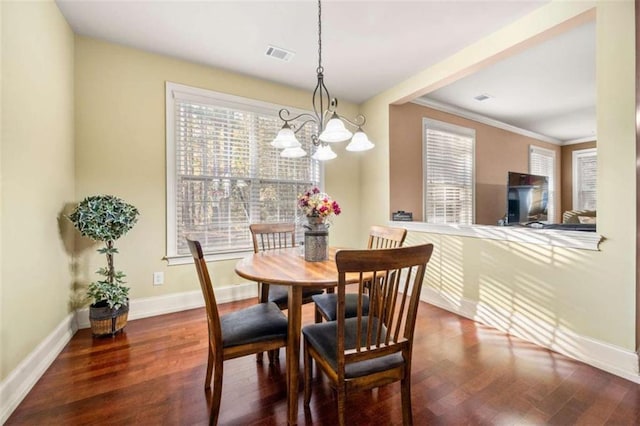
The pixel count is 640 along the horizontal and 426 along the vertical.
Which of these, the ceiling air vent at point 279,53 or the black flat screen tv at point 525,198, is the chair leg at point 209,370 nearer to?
the ceiling air vent at point 279,53

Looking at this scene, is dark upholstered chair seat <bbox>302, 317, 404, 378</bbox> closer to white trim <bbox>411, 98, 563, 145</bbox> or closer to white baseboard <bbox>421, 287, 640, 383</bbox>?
white baseboard <bbox>421, 287, 640, 383</bbox>

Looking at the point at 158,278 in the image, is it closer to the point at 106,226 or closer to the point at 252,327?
the point at 106,226

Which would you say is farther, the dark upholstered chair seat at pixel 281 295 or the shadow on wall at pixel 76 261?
the shadow on wall at pixel 76 261

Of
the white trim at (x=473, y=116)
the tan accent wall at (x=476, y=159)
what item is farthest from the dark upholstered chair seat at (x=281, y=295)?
the white trim at (x=473, y=116)

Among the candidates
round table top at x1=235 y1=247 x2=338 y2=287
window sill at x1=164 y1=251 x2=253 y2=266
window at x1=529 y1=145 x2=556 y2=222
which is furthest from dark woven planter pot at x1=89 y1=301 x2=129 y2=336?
window at x1=529 y1=145 x2=556 y2=222

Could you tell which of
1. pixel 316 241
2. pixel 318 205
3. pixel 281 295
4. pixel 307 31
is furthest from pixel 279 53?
pixel 281 295

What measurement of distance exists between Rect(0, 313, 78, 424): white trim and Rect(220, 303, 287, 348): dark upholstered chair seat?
3.98 feet

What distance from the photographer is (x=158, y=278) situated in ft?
9.62

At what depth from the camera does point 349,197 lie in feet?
13.8

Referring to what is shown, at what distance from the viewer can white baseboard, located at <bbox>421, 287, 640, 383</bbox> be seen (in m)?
1.90

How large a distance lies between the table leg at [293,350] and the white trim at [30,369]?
1545 mm

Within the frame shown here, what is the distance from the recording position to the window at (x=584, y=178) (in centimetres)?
644

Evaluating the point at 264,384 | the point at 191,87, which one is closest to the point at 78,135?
the point at 191,87

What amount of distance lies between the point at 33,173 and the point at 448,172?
15.6ft
